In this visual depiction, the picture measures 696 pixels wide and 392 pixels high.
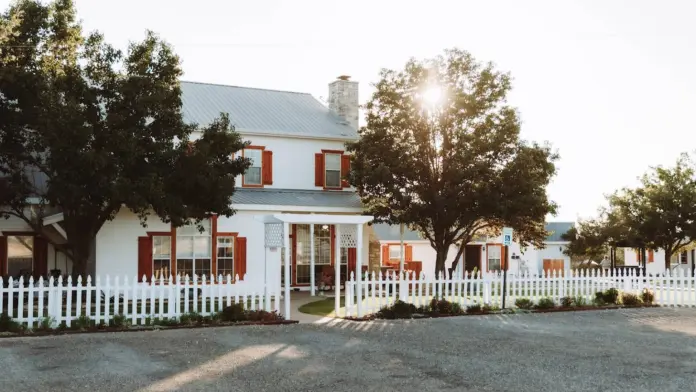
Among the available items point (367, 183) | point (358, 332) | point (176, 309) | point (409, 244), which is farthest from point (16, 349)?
point (409, 244)

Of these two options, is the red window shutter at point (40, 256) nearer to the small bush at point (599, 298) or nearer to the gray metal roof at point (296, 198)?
the gray metal roof at point (296, 198)

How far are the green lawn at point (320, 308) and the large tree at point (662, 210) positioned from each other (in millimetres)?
18918

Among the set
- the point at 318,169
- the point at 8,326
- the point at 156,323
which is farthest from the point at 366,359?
the point at 318,169

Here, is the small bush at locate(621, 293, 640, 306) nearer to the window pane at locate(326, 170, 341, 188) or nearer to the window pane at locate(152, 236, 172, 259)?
the window pane at locate(326, 170, 341, 188)

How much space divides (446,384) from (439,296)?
32.1ft

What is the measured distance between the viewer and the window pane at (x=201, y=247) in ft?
84.5

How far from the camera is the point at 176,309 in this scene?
17.1 meters

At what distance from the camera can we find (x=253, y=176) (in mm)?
28500

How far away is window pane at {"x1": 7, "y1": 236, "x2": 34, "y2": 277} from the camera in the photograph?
83.2 feet

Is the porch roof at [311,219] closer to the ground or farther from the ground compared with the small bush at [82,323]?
farther from the ground

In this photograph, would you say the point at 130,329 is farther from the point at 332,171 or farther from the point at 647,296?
the point at 647,296

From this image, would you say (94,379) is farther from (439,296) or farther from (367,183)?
(367,183)

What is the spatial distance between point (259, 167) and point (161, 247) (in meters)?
5.19

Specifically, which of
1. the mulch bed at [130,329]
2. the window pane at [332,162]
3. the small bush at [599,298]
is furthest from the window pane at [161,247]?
the small bush at [599,298]
